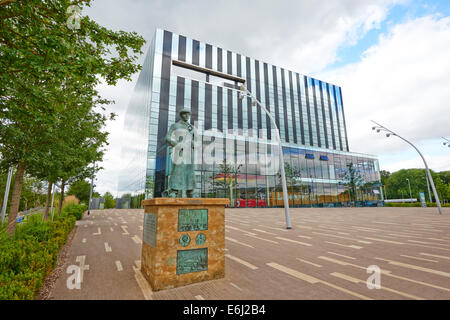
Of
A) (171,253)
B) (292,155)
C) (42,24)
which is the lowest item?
(171,253)

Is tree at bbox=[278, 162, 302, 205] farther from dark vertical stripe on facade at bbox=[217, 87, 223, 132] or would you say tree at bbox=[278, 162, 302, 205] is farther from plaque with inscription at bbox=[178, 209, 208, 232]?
plaque with inscription at bbox=[178, 209, 208, 232]

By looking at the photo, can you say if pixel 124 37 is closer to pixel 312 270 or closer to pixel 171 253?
pixel 171 253

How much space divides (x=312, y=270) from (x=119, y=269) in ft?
14.4

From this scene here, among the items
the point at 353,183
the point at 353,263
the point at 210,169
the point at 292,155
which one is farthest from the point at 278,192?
the point at 353,263

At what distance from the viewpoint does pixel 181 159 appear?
15.3 feet

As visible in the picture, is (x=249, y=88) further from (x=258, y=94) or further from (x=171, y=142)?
(x=171, y=142)

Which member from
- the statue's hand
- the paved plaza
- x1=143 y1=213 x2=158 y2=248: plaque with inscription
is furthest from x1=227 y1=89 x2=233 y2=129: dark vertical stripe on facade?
x1=143 y1=213 x2=158 y2=248: plaque with inscription

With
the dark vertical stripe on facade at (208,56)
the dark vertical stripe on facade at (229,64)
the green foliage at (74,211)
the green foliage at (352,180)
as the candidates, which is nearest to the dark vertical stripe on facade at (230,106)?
the dark vertical stripe on facade at (229,64)

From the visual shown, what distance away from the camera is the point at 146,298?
3.33 meters

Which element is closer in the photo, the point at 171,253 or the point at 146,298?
the point at 146,298

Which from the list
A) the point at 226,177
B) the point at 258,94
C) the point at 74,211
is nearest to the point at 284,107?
the point at 258,94

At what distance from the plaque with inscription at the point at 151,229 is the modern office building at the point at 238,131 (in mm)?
19779

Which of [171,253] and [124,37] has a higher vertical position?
[124,37]

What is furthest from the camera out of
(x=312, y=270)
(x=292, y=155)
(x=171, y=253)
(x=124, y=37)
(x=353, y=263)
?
(x=292, y=155)
